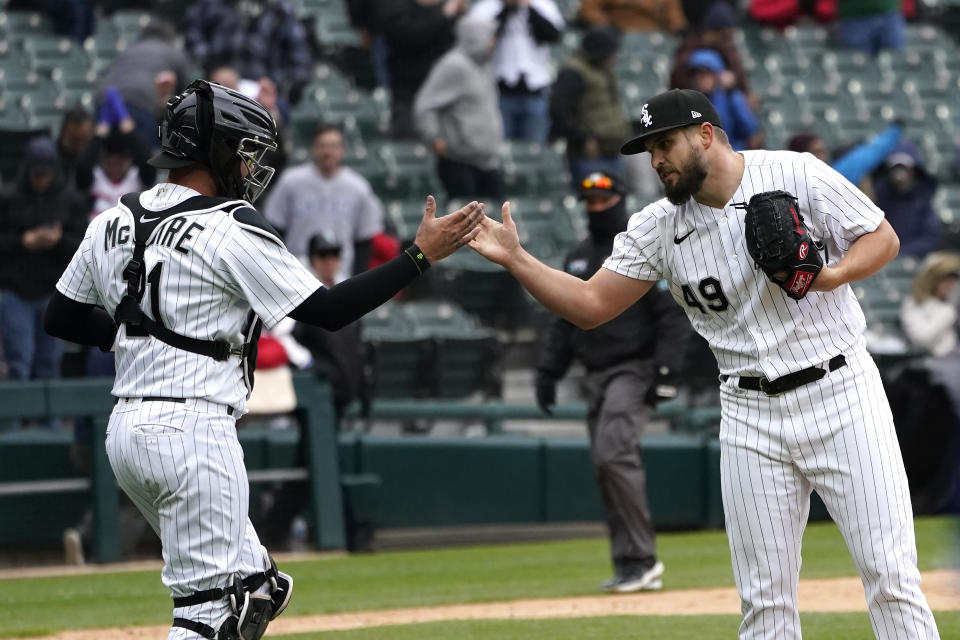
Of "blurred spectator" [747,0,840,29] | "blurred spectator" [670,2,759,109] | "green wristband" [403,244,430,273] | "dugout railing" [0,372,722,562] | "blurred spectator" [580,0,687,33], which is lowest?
"dugout railing" [0,372,722,562]

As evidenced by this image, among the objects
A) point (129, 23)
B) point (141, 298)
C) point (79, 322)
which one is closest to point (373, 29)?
point (129, 23)

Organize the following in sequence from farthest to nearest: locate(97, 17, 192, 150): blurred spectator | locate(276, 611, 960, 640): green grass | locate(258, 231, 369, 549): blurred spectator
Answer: locate(97, 17, 192, 150): blurred spectator → locate(258, 231, 369, 549): blurred spectator → locate(276, 611, 960, 640): green grass

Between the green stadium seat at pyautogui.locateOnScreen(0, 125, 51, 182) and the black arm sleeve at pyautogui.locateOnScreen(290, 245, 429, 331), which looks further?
the green stadium seat at pyautogui.locateOnScreen(0, 125, 51, 182)

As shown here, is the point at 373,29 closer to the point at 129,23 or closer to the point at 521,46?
the point at 521,46

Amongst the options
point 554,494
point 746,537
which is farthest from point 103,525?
point 746,537

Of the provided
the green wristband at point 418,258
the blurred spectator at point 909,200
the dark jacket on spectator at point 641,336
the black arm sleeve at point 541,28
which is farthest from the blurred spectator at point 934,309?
the green wristband at point 418,258

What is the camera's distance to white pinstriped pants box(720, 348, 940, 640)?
451 cm

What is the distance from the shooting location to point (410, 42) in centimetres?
1377

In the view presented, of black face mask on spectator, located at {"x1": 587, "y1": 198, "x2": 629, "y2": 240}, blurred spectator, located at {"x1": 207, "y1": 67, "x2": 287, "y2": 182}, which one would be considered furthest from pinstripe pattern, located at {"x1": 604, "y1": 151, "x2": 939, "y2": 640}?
blurred spectator, located at {"x1": 207, "y1": 67, "x2": 287, "y2": 182}

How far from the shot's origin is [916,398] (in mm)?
11148

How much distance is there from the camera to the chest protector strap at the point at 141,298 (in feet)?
13.9

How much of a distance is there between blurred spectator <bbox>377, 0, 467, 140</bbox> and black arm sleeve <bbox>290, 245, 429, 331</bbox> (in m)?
9.41

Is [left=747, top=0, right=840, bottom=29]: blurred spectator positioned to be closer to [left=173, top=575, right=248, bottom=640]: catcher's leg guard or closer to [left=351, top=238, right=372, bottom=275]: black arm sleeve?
[left=351, top=238, right=372, bottom=275]: black arm sleeve

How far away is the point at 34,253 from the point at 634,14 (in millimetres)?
8061
